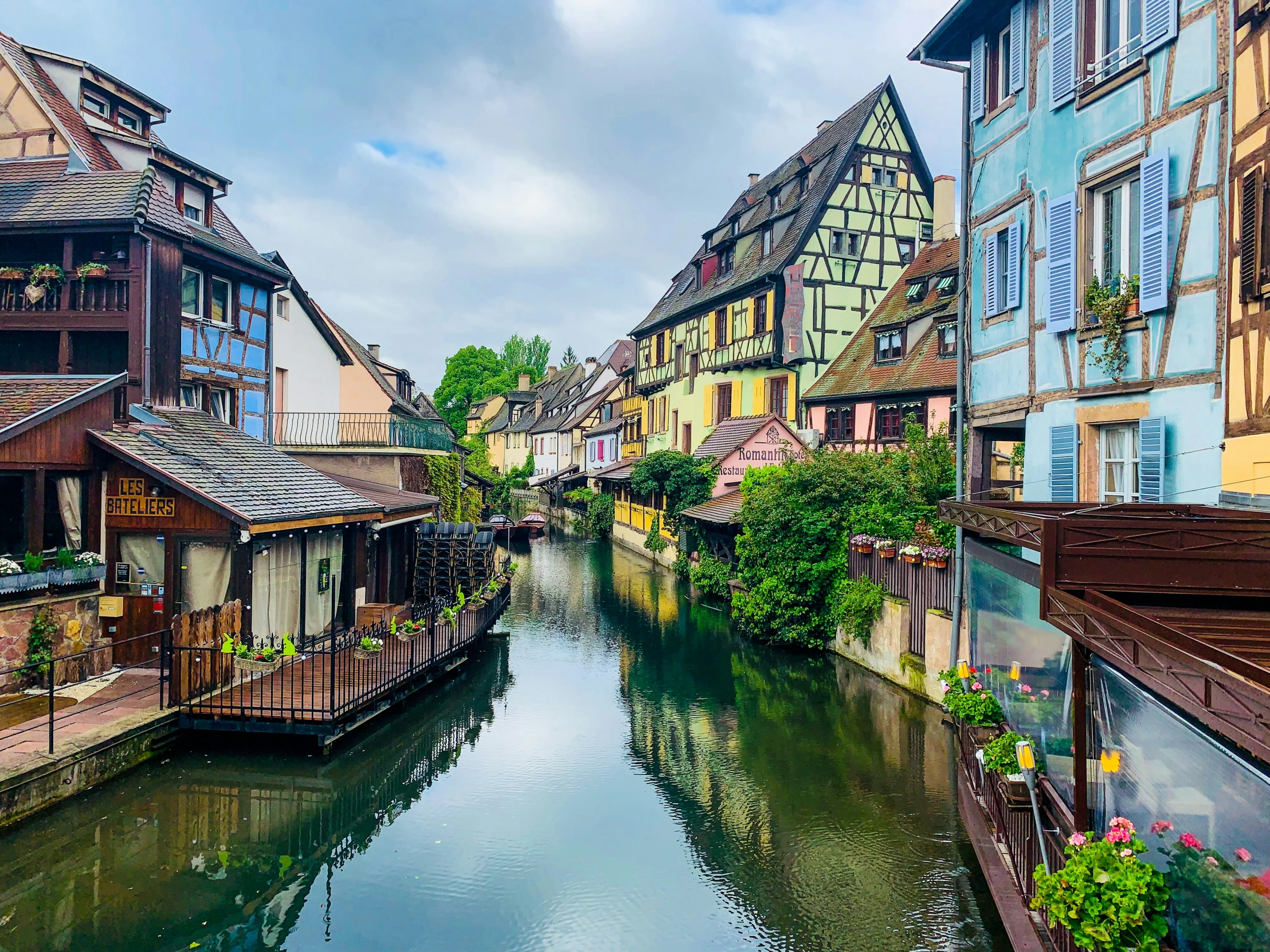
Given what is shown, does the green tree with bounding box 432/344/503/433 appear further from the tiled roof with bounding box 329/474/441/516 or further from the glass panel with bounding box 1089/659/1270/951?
the glass panel with bounding box 1089/659/1270/951

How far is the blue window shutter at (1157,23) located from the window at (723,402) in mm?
24479

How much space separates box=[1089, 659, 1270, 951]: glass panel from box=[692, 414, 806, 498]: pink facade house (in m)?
23.4

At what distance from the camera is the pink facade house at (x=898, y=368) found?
23875mm

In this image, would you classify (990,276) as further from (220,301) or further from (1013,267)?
(220,301)

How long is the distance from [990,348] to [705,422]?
22982 mm

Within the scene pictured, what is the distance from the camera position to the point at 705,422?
36219 millimetres

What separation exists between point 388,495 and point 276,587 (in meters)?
6.64

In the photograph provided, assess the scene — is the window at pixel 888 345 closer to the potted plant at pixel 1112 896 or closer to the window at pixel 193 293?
the window at pixel 193 293

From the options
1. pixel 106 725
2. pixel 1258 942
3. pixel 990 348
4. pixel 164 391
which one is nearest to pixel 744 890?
pixel 1258 942

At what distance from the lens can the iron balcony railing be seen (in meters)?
23.3

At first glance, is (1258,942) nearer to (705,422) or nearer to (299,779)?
(299,779)

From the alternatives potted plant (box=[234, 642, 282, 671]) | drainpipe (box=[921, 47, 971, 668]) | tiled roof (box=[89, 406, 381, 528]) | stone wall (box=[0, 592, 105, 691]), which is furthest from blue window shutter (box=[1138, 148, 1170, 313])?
stone wall (box=[0, 592, 105, 691])

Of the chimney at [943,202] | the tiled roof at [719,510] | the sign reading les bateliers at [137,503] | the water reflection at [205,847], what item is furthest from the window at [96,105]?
the chimney at [943,202]

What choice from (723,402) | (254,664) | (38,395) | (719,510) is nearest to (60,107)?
(38,395)
